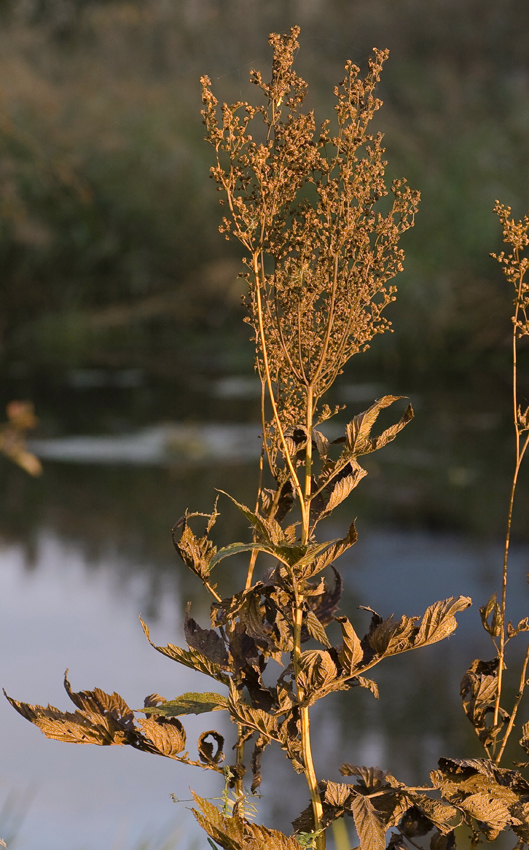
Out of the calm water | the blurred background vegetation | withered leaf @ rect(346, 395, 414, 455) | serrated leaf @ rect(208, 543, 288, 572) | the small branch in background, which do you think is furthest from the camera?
the blurred background vegetation

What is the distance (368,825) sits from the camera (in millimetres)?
759

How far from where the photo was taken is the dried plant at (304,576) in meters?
0.79

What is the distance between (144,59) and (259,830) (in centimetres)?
2604

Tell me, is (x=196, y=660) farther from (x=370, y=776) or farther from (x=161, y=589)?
(x=161, y=589)

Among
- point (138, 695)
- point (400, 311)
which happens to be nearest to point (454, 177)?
point (400, 311)

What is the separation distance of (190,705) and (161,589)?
19.4ft

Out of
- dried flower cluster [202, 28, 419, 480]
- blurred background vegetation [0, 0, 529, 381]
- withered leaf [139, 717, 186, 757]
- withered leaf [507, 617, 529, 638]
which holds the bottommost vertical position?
withered leaf [139, 717, 186, 757]

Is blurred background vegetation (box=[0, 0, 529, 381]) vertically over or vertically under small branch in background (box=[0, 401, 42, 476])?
over

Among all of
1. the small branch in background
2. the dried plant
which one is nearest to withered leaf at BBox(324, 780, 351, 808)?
the dried plant

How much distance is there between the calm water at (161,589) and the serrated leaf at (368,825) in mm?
273

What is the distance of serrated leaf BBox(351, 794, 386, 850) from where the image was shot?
0.75 metres

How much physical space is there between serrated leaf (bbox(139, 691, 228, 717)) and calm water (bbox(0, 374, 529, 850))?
24 centimetres

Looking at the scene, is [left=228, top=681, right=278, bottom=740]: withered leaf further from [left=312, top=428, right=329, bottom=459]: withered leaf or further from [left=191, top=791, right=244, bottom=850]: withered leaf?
[left=312, top=428, right=329, bottom=459]: withered leaf

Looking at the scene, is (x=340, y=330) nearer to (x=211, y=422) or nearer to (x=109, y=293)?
(x=211, y=422)
